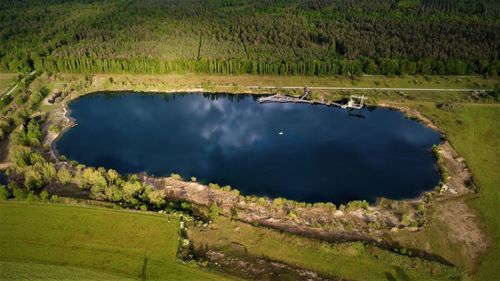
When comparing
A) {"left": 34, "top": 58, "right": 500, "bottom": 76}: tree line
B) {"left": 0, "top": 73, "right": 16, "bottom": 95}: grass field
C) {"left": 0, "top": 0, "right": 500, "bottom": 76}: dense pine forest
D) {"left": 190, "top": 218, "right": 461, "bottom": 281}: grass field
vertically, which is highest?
{"left": 0, "top": 0, "right": 500, "bottom": 76}: dense pine forest

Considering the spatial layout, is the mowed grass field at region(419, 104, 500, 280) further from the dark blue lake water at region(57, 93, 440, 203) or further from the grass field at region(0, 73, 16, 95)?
the grass field at region(0, 73, 16, 95)

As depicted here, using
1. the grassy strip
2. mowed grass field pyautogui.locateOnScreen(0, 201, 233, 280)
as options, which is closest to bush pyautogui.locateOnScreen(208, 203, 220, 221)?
mowed grass field pyautogui.locateOnScreen(0, 201, 233, 280)

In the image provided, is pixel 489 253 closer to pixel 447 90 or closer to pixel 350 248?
pixel 350 248

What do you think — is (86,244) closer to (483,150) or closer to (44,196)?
(44,196)

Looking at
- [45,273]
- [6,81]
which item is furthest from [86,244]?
[6,81]

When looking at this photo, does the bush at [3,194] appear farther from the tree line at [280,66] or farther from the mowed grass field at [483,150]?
the mowed grass field at [483,150]

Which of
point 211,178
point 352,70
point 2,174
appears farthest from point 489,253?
point 2,174
